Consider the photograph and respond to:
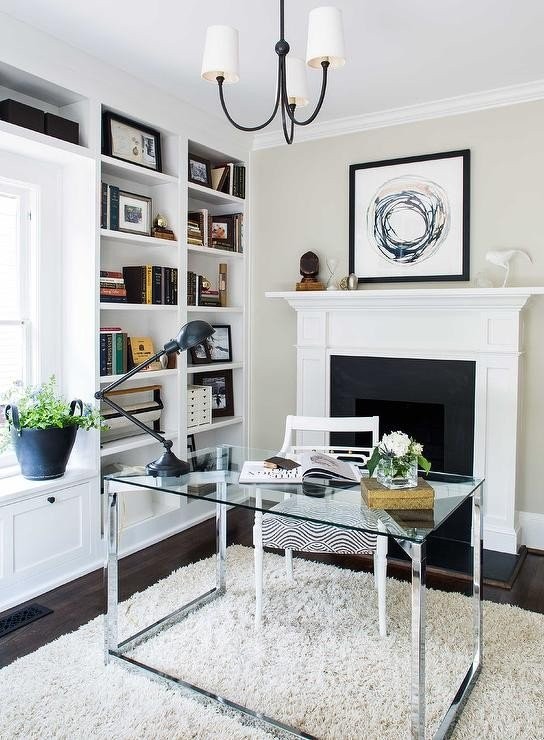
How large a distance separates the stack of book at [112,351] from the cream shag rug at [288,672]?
1.16 meters

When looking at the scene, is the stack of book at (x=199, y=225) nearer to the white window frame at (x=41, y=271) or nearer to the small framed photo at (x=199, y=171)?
the small framed photo at (x=199, y=171)

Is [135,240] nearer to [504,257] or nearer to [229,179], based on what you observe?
[229,179]

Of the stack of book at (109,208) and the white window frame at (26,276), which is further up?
the stack of book at (109,208)

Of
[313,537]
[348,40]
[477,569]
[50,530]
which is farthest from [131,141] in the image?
[477,569]

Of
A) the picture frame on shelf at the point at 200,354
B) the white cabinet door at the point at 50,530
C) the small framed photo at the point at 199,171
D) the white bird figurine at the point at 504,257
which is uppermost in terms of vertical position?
the small framed photo at the point at 199,171

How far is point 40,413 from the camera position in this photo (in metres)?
2.84

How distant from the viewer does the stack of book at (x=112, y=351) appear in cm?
322

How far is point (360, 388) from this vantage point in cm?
381

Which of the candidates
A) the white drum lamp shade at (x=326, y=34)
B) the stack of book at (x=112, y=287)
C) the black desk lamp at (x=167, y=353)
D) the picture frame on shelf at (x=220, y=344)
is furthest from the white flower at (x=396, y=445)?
the picture frame on shelf at (x=220, y=344)

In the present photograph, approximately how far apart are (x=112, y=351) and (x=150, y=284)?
1.54 feet

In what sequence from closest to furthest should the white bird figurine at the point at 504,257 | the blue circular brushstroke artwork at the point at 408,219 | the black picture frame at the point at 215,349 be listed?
1. the white bird figurine at the point at 504,257
2. the blue circular brushstroke artwork at the point at 408,219
3. the black picture frame at the point at 215,349

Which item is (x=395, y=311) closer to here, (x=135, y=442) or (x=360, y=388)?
(x=360, y=388)

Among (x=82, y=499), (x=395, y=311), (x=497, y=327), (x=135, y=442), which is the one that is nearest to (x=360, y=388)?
(x=395, y=311)

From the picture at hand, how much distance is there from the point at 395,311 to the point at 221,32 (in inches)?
80.5
